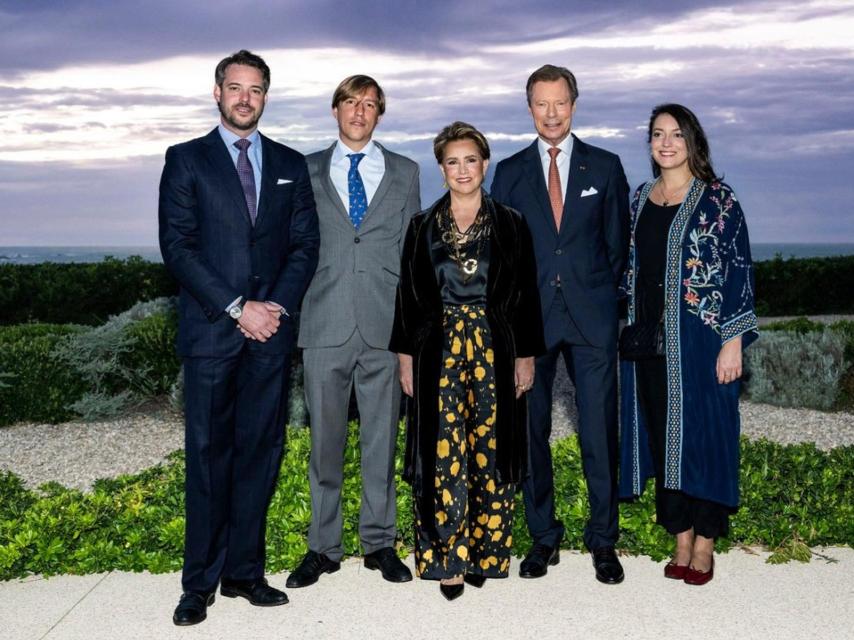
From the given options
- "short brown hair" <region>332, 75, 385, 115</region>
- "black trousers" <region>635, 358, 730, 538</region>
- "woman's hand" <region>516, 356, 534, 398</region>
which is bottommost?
"black trousers" <region>635, 358, 730, 538</region>

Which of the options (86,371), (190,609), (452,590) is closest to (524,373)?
(452,590)

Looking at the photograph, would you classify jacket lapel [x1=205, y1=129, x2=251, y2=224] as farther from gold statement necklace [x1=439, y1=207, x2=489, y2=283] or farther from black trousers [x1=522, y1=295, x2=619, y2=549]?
black trousers [x1=522, y1=295, x2=619, y2=549]

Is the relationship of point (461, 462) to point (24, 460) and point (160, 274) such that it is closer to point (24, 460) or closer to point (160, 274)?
point (24, 460)

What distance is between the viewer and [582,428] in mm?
5160

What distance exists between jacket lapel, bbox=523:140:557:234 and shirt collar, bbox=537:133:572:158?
22 mm

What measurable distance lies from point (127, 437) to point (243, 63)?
5.86m

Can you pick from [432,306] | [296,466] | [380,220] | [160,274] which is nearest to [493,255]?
[432,306]

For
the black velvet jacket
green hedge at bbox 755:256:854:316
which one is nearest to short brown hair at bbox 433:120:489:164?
the black velvet jacket

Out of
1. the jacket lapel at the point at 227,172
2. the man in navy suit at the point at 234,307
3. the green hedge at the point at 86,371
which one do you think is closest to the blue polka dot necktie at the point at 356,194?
the man in navy suit at the point at 234,307

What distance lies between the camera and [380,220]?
500 centimetres

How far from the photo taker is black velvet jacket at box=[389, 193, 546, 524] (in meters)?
4.66

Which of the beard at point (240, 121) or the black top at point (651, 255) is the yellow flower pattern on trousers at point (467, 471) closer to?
the black top at point (651, 255)

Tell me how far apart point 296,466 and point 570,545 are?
186cm

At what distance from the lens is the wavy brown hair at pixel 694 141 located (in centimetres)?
471
